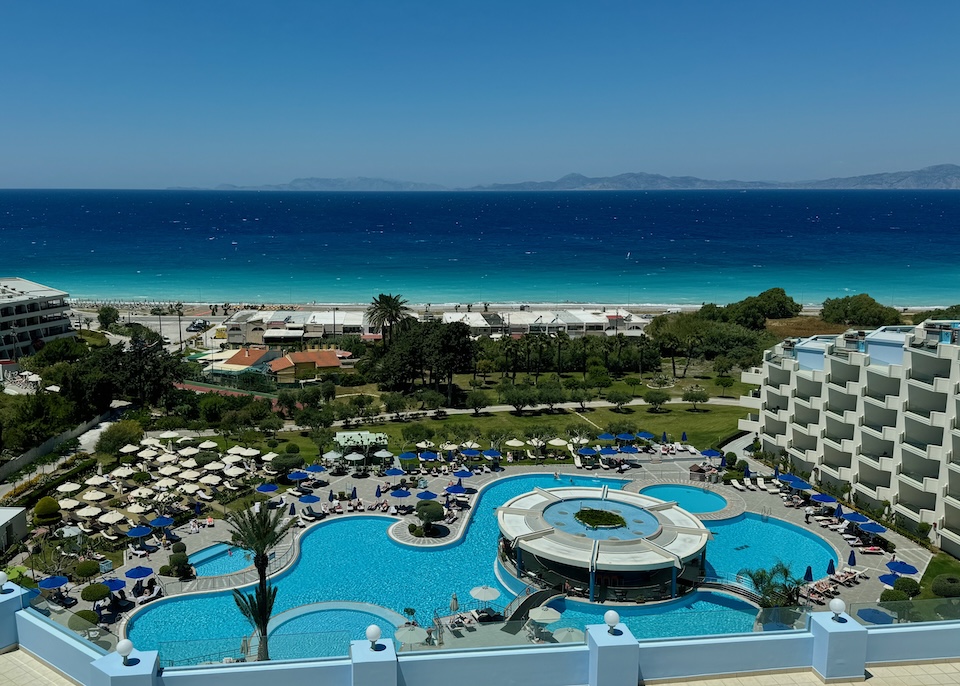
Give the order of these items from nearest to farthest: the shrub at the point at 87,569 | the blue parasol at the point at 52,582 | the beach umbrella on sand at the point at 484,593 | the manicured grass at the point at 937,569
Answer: the blue parasol at the point at 52,582 < the beach umbrella on sand at the point at 484,593 < the shrub at the point at 87,569 < the manicured grass at the point at 937,569

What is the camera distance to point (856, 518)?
3619 cm

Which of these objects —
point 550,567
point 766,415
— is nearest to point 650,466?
point 766,415

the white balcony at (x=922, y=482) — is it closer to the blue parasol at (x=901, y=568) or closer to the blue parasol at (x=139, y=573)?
the blue parasol at (x=901, y=568)

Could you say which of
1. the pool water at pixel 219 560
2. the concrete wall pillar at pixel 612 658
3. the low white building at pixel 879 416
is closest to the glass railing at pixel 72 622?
the concrete wall pillar at pixel 612 658

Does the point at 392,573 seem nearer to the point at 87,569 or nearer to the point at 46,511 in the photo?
the point at 87,569

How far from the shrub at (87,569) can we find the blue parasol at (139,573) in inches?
51.2

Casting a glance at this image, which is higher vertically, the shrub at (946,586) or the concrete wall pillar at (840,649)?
the concrete wall pillar at (840,649)

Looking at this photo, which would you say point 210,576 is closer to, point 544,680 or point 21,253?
point 544,680

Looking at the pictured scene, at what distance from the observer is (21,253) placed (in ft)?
580

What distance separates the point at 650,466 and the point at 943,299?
102052 mm

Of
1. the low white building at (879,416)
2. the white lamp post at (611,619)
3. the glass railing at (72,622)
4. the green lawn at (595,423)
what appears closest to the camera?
the white lamp post at (611,619)

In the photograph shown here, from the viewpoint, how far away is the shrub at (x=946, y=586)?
2871 centimetres

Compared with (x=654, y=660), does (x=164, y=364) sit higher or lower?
lower

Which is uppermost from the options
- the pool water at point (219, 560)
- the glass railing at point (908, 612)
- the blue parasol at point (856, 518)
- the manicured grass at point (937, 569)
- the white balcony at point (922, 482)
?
the glass railing at point (908, 612)
